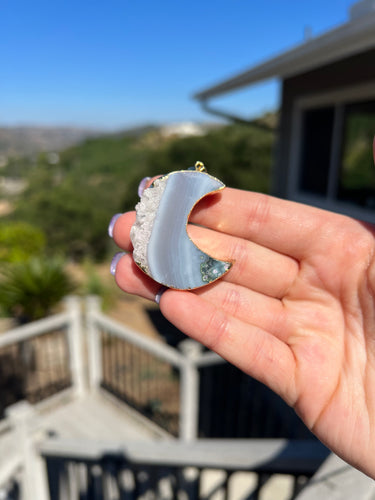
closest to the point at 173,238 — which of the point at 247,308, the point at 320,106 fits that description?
the point at 247,308

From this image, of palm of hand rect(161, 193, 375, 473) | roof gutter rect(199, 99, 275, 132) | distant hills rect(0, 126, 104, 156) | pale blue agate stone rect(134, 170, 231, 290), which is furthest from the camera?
distant hills rect(0, 126, 104, 156)

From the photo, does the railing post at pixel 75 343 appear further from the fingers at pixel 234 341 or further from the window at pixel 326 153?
the window at pixel 326 153

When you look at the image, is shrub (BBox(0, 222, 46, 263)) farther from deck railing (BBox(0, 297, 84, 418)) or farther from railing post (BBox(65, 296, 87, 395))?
railing post (BBox(65, 296, 87, 395))

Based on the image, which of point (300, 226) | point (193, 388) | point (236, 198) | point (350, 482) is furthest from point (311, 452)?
point (193, 388)

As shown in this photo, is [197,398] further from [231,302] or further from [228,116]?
[228,116]

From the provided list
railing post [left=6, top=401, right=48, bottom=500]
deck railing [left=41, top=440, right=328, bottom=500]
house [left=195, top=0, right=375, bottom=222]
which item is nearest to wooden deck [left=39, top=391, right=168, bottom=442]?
railing post [left=6, top=401, right=48, bottom=500]
